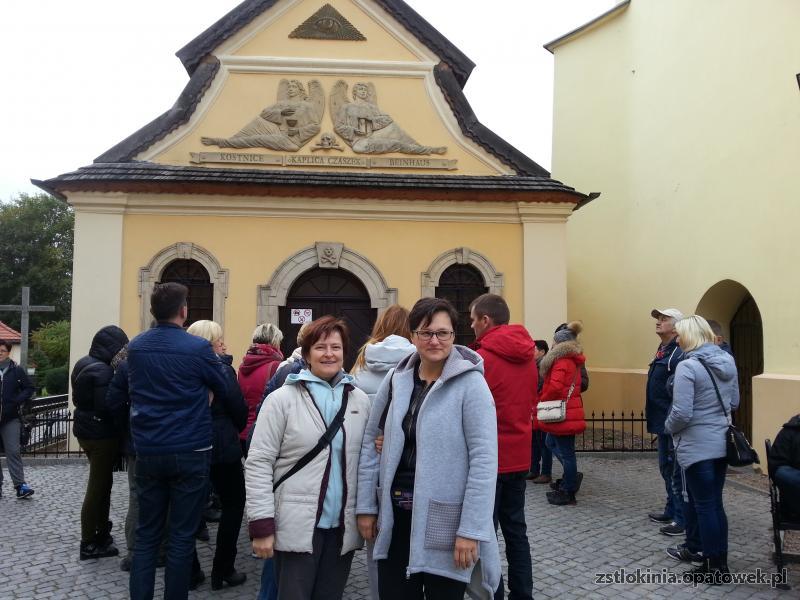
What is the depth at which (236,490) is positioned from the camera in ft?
14.9

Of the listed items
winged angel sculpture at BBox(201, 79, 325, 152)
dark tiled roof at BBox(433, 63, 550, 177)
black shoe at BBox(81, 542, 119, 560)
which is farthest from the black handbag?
winged angel sculpture at BBox(201, 79, 325, 152)

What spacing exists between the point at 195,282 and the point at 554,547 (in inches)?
305

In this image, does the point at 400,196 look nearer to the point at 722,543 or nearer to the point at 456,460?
the point at 722,543

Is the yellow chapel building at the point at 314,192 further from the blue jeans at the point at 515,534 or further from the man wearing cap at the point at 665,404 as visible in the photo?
the blue jeans at the point at 515,534

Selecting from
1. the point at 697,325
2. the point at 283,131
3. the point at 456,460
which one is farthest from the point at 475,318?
the point at 283,131

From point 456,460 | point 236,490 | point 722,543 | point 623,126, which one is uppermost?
point 623,126

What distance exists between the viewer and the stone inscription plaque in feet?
36.3

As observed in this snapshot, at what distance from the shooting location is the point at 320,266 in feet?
36.1

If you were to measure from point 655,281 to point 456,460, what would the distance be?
35.5ft

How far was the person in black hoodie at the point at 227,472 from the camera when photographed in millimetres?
4320

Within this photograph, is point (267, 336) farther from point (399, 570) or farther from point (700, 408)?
point (700, 408)

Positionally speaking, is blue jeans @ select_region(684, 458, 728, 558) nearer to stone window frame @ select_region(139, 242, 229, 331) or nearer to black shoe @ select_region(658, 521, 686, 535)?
black shoe @ select_region(658, 521, 686, 535)

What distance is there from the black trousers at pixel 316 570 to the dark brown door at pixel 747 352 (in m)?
9.42

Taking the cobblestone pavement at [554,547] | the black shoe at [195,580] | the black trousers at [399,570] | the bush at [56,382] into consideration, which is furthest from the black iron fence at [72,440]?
the bush at [56,382]
